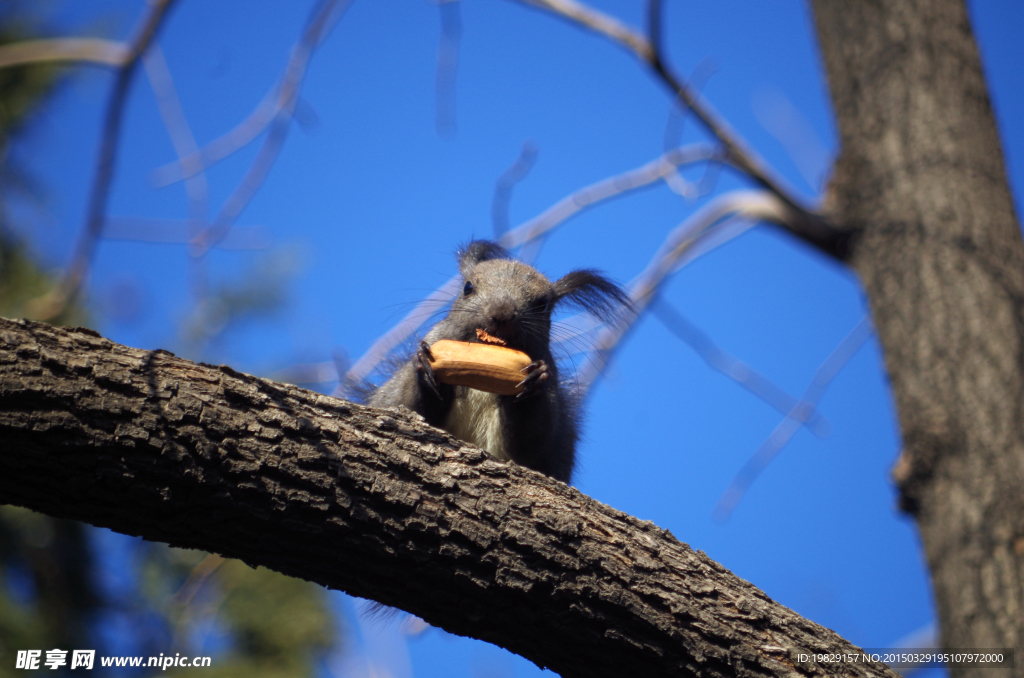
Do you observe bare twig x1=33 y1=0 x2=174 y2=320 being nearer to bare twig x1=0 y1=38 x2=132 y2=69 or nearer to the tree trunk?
bare twig x1=0 y1=38 x2=132 y2=69

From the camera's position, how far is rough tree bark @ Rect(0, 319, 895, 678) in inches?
80.6

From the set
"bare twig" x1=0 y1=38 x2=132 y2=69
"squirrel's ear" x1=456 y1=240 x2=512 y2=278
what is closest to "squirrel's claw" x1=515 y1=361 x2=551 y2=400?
"squirrel's ear" x1=456 y1=240 x2=512 y2=278

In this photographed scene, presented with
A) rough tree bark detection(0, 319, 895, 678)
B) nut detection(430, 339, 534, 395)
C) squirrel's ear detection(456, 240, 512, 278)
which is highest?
squirrel's ear detection(456, 240, 512, 278)

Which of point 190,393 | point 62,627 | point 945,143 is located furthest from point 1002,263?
point 62,627

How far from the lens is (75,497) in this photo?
6.78 ft

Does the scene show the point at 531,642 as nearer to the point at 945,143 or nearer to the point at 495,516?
the point at 495,516

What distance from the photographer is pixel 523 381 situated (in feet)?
11.3

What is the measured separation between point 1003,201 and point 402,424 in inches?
122

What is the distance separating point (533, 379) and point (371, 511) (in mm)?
1401

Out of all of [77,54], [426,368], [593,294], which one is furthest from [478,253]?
[77,54]

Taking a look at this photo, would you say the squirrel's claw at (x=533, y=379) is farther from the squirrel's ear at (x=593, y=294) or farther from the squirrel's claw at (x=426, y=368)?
the squirrel's ear at (x=593, y=294)

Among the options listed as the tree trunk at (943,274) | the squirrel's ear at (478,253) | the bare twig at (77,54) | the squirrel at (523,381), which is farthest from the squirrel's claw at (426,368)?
the tree trunk at (943,274)

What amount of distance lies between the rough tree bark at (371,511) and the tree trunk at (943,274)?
686 millimetres

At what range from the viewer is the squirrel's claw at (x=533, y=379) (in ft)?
11.5
